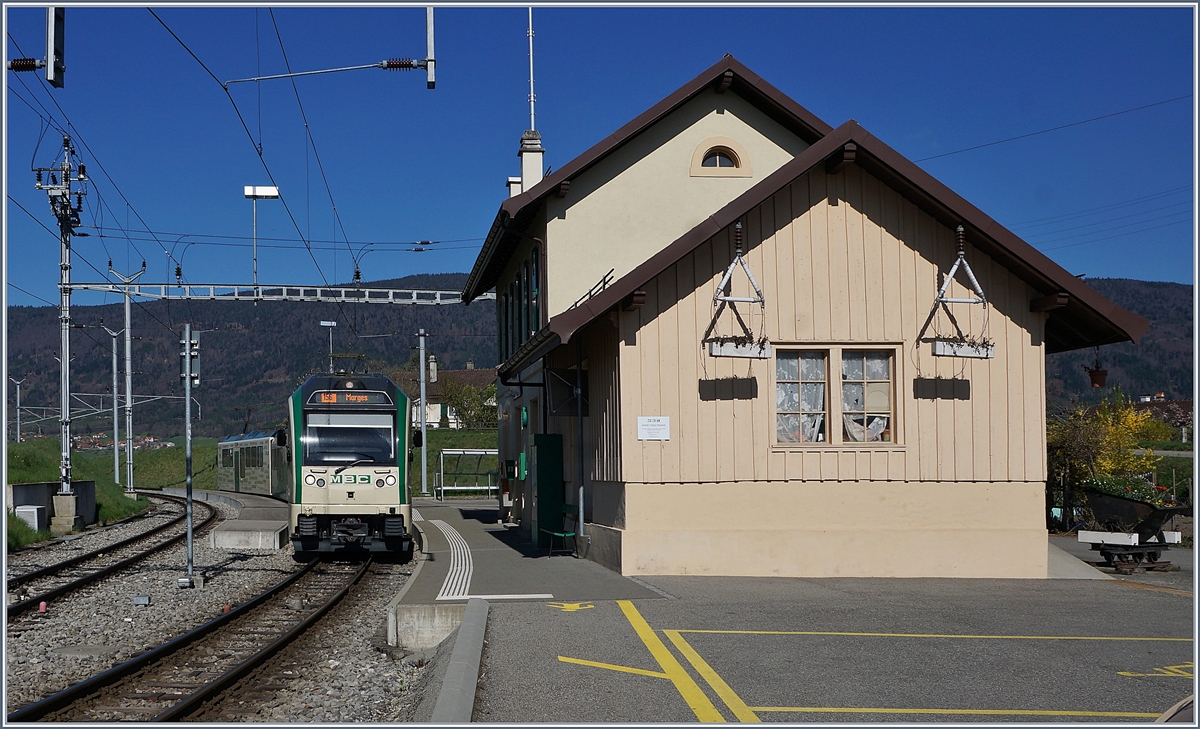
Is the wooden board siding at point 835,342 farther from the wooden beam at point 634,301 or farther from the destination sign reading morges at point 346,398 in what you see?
the destination sign reading morges at point 346,398

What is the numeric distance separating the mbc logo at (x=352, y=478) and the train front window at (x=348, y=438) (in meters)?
0.23

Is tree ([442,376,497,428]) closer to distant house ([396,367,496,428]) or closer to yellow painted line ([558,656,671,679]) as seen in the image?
distant house ([396,367,496,428])

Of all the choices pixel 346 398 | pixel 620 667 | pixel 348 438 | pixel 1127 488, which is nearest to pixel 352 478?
pixel 348 438

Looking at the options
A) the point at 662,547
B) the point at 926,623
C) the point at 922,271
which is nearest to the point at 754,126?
the point at 922,271

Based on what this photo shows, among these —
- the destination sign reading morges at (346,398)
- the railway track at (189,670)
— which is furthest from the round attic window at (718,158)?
the railway track at (189,670)

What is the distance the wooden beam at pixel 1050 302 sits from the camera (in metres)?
14.1

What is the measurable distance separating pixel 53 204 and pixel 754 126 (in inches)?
694

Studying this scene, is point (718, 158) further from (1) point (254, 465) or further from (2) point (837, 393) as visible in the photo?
(1) point (254, 465)

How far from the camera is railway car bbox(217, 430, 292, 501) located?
36.5m

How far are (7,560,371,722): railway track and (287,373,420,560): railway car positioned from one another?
382 centimetres

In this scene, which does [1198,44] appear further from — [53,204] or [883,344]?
[53,204]

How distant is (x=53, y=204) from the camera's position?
27.0 m

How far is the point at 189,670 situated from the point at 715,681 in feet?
15.9

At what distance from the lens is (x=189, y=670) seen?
970 centimetres
